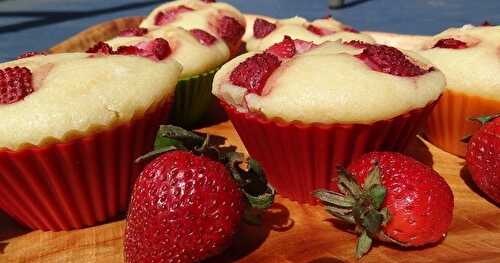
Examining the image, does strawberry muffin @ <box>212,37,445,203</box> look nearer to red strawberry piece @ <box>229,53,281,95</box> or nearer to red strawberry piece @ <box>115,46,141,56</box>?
red strawberry piece @ <box>229,53,281,95</box>

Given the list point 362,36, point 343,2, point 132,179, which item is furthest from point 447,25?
point 132,179

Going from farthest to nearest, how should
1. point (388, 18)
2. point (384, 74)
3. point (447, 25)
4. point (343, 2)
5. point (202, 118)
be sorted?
1. point (343, 2)
2. point (388, 18)
3. point (447, 25)
4. point (202, 118)
5. point (384, 74)

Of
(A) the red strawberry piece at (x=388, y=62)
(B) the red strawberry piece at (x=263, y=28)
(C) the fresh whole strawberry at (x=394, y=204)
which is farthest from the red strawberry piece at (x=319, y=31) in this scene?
(C) the fresh whole strawberry at (x=394, y=204)

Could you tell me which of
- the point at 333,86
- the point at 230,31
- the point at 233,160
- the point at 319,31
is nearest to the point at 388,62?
the point at 333,86

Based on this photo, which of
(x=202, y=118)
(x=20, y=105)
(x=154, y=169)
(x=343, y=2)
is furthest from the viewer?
(x=343, y=2)

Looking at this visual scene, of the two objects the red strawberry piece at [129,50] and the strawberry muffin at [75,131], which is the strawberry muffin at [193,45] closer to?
the red strawberry piece at [129,50]

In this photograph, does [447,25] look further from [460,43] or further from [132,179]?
[132,179]
